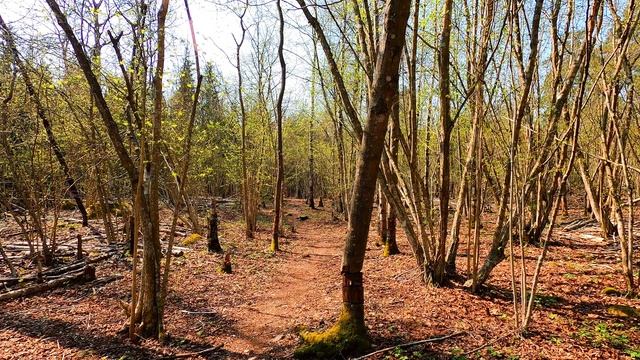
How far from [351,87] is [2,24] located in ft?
29.4

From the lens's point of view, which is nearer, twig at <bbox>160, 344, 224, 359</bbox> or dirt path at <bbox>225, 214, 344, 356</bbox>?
twig at <bbox>160, 344, 224, 359</bbox>

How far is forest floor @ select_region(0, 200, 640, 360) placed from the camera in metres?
Answer: 3.99

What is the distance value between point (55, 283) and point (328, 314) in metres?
5.47

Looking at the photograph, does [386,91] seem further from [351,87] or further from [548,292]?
[351,87]

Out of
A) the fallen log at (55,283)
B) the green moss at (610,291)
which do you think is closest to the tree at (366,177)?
the green moss at (610,291)

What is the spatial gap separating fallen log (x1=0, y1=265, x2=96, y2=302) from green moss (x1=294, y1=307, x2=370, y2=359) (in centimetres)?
549

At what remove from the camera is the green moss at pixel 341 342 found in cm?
377

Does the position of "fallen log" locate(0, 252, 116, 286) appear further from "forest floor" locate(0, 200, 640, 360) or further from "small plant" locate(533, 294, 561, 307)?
"small plant" locate(533, 294, 561, 307)

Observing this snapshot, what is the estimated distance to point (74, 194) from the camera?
10445 mm

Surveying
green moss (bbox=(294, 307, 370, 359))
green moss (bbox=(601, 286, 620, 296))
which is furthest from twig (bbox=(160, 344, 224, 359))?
green moss (bbox=(601, 286, 620, 296))

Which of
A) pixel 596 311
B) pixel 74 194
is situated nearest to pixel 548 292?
pixel 596 311

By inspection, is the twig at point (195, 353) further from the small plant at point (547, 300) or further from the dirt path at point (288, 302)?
the small plant at point (547, 300)

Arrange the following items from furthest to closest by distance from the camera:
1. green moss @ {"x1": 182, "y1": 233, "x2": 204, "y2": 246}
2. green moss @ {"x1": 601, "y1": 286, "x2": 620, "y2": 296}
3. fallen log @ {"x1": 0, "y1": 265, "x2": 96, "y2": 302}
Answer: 1. green moss @ {"x1": 182, "y1": 233, "x2": 204, "y2": 246}
2. fallen log @ {"x1": 0, "y1": 265, "x2": 96, "y2": 302}
3. green moss @ {"x1": 601, "y1": 286, "x2": 620, "y2": 296}

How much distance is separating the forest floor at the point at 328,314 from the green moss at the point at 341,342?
0.25 meters
